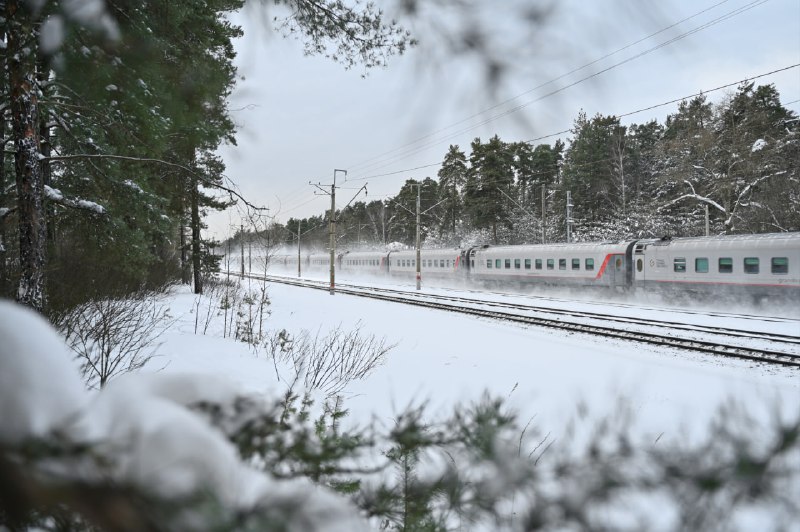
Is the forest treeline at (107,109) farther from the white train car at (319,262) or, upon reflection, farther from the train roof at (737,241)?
the white train car at (319,262)

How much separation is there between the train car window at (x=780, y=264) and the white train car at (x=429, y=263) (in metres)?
19.3

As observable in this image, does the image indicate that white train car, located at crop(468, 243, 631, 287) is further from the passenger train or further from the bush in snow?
the bush in snow

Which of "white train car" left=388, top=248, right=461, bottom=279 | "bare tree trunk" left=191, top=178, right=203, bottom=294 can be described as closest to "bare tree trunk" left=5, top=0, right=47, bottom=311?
"bare tree trunk" left=191, top=178, right=203, bottom=294

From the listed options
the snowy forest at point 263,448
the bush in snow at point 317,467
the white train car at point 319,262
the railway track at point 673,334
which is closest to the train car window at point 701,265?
the railway track at point 673,334

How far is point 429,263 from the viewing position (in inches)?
1453

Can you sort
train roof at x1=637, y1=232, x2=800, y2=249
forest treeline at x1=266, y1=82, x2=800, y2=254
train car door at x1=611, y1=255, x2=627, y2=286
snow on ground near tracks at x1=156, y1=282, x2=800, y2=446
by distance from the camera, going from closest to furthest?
snow on ground near tracks at x1=156, y1=282, x2=800, y2=446 < forest treeline at x1=266, y1=82, x2=800, y2=254 < train roof at x1=637, y1=232, x2=800, y2=249 < train car door at x1=611, y1=255, x2=627, y2=286

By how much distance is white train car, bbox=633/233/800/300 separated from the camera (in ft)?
53.2

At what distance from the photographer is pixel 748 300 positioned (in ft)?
57.7

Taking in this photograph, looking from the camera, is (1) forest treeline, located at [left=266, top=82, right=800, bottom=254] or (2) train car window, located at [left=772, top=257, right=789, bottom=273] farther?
(2) train car window, located at [left=772, top=257, right=789, bottom=273]

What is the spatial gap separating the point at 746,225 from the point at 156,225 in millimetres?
32241

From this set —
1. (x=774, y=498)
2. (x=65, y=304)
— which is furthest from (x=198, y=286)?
(x=774, y=498)

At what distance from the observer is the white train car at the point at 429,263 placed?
34.1 meters

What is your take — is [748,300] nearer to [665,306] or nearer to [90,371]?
[665,306]

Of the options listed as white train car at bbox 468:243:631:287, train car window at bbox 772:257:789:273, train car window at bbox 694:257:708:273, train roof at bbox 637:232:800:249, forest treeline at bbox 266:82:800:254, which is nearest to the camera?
forest treeline at bbox 266:82:800:254
